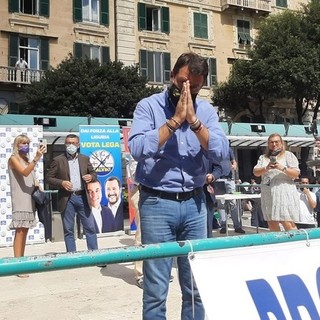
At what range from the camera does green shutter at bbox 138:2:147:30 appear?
25.2 m

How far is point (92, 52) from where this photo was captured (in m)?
24.3

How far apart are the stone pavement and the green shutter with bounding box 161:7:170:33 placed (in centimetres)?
2231

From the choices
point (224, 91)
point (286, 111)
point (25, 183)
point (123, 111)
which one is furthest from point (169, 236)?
point (286, 111)

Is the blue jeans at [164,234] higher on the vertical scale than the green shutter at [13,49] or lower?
lower

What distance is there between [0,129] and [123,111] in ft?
45.2

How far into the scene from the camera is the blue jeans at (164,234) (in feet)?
8.11

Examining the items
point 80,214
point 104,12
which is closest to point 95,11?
point 104,12

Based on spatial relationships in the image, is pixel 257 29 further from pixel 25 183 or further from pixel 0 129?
pixel 25 183

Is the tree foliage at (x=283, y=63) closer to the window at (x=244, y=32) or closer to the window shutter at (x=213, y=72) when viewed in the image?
the window shutter at (x=213, y=72)

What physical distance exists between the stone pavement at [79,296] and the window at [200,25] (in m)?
23.6

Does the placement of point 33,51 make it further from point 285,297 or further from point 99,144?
point 285,297

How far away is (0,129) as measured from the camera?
8.23 meters

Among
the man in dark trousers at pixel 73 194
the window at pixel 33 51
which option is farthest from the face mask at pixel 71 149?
the window at pixel 33 51

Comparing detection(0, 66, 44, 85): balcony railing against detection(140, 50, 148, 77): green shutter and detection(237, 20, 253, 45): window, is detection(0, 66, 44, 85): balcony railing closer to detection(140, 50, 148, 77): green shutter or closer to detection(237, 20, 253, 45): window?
detection(140, 50, 148, 77): green shutter
